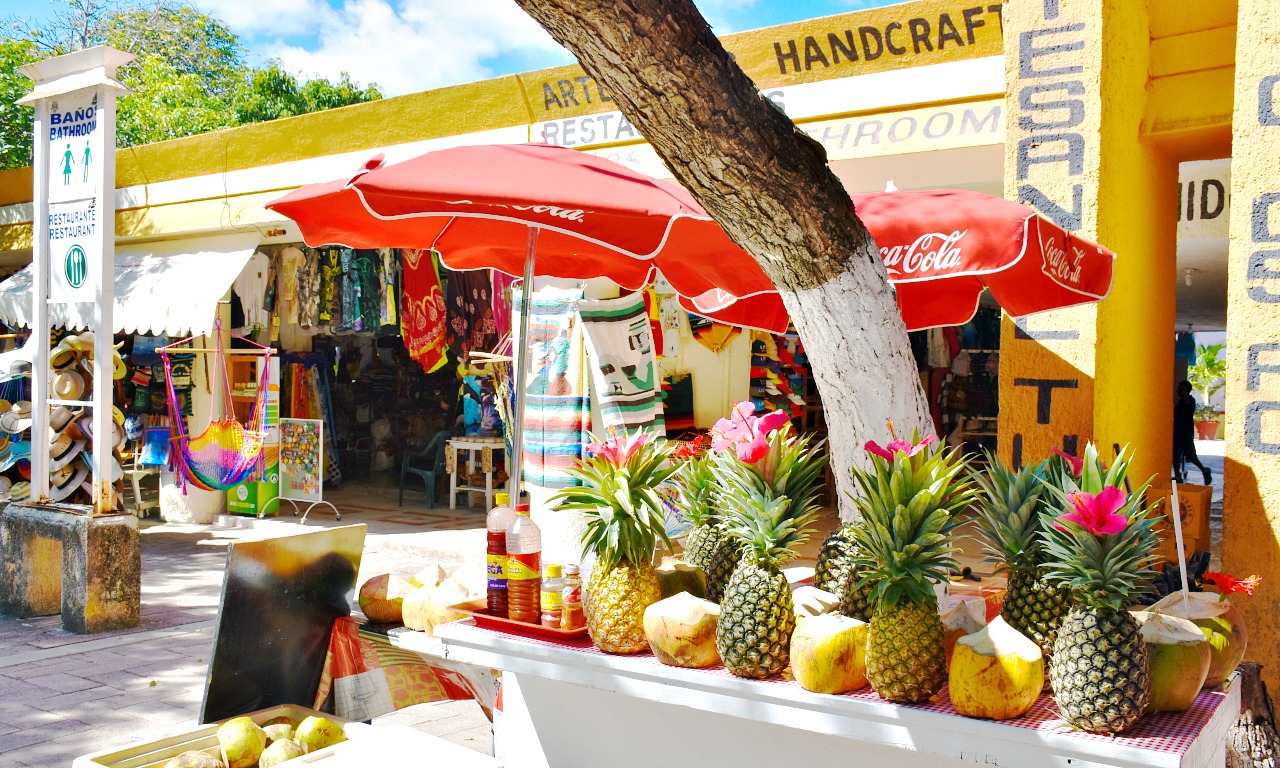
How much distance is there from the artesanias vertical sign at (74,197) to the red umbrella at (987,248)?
488cm

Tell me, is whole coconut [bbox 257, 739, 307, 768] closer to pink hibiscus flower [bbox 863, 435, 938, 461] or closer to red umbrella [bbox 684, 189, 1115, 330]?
pink hibiscus flower [bbox 863, 435, 938, 461]

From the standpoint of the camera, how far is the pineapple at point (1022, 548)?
2.55 meters

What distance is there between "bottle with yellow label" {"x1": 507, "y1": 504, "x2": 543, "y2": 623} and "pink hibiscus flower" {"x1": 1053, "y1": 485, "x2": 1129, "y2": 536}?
65.2 inches

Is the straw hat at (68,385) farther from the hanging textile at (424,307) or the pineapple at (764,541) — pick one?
the pineapple at (764,541)

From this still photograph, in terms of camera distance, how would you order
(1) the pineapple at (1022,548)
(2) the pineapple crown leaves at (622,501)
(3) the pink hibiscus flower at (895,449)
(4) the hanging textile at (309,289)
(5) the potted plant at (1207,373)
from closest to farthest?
(1) the pineapple at (1022,548), (3) the pink hibiscus flower at (895,449), (2) the pineapple crown leaves at (622,501), (4) the hanging textile at (309,289), (5) the potted plant at (1207,373)

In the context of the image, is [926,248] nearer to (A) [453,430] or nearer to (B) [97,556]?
(B) [97,556]

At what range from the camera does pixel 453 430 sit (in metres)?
12.5

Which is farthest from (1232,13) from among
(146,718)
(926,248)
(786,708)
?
(146,718)

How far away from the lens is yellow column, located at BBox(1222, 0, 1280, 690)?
183 inches

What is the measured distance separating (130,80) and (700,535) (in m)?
31.0

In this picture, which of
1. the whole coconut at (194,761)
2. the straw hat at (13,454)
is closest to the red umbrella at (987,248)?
the whole coconut at (194,761)

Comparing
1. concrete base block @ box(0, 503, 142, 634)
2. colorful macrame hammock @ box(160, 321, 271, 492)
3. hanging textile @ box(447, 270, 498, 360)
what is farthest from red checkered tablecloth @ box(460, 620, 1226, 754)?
colorful macrame hammock @ box(160, 321, 271, 492)

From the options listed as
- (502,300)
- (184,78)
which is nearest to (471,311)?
(502,300)

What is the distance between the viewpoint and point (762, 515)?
2848 mm
